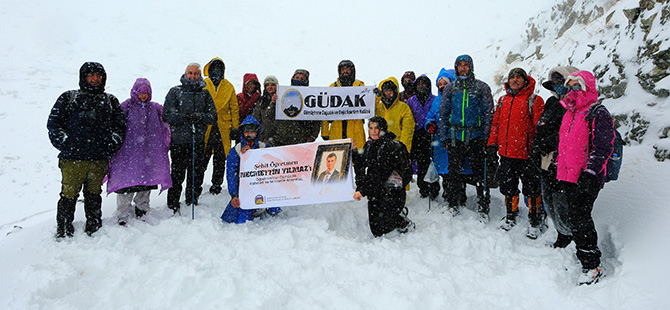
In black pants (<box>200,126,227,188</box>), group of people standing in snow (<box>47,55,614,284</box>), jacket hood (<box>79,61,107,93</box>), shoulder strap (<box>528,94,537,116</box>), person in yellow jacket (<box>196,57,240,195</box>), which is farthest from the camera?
person in yellow jacket (<box>196,57,240,195</box>)

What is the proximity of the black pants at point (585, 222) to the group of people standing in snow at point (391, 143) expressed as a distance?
0.01 metres

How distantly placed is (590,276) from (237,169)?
4591 millimetres

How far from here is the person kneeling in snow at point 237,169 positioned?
18.7ft

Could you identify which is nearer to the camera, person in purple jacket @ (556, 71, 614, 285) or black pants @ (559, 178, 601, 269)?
person in purple jacket @ (556, 71, 614, 285)

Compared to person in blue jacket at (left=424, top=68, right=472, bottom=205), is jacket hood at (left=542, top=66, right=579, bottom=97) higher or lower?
higher

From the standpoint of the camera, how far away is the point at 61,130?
471cm

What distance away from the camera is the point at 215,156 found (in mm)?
6848

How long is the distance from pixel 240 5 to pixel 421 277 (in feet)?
102

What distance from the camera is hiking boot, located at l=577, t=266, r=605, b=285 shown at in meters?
3.82

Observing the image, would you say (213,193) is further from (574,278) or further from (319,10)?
(319,10)

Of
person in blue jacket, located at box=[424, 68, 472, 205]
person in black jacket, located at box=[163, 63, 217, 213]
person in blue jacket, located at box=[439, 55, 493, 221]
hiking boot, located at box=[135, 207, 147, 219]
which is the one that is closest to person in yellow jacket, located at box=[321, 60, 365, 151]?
person in blue jacket, located at box=[424, 68, 472, 205]

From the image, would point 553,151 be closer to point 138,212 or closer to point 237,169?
point 237,169

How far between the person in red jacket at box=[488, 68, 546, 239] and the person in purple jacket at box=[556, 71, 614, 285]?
995mm

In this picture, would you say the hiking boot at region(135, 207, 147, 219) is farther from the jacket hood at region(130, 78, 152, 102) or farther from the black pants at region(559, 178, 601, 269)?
the black pants at region(559, 178, 601, 269)
